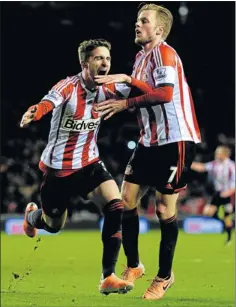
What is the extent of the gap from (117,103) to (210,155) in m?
17.0

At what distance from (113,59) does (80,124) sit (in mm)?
602

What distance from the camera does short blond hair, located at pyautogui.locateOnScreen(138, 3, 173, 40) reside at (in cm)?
689

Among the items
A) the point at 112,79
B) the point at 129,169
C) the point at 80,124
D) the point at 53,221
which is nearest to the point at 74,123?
the point at 80,124

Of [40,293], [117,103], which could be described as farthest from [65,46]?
[117,103]

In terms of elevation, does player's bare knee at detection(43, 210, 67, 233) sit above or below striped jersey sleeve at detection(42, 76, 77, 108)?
below

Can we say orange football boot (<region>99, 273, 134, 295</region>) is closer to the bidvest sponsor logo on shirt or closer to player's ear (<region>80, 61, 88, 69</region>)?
the bidvest sponsor logo on shirt

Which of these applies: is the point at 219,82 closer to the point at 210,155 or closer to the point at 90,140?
the point at 210,155

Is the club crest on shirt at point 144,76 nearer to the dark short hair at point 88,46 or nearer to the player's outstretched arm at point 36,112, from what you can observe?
the dark short hair at point 88,46

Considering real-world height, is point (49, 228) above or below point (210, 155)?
above

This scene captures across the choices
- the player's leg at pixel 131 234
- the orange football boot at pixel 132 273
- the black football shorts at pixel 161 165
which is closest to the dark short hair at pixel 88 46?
the black football shorts at pixel 161 165

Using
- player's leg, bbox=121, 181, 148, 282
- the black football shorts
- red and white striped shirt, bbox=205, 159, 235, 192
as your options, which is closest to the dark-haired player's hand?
the black football shorts

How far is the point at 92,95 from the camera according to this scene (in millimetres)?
7484

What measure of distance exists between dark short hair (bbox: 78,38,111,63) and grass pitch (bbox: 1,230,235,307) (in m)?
1.55

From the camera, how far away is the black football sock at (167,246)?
787cm
